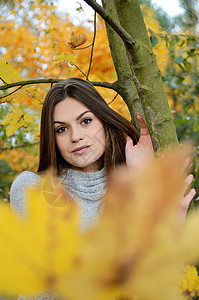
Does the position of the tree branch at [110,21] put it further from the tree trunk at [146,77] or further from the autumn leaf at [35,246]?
the autumn leaf at [35,246]

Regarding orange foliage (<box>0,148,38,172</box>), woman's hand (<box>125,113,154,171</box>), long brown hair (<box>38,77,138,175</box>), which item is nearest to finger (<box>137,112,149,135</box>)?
woman's hand (<box>125,113,154,171</box>)

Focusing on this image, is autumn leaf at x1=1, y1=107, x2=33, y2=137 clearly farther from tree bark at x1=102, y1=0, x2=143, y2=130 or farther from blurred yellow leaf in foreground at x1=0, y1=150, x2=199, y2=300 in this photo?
blurred yellow leaf in foreground at x1=0, y1=150, x2=199, y2=300

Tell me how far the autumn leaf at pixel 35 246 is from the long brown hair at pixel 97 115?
0.81m

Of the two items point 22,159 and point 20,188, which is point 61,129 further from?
point 22,159

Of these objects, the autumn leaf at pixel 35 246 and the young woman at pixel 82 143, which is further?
the young woman at pixel 82 143

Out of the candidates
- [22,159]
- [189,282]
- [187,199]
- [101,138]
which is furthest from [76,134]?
[22,159]

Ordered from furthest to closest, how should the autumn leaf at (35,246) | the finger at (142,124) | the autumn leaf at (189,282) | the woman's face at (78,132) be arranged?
the woman's face at (78,132) < the finger at (142,124) < the autumn leaf at (189,282) < the autumn leaf at (35,246)

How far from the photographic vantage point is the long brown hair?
95cm

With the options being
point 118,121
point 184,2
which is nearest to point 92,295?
point 118,121

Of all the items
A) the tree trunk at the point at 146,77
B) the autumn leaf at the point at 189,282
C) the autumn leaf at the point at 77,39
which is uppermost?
the autumn leaf at the point at 77,39

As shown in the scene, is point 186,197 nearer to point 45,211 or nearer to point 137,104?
point 137,104

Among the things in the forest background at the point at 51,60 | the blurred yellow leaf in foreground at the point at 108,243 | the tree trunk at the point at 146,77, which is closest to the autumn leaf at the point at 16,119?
the forest background at the point at 51,60

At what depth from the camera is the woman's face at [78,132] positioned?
0.87m

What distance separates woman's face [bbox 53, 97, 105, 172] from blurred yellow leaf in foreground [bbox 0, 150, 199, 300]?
745 millimetres
